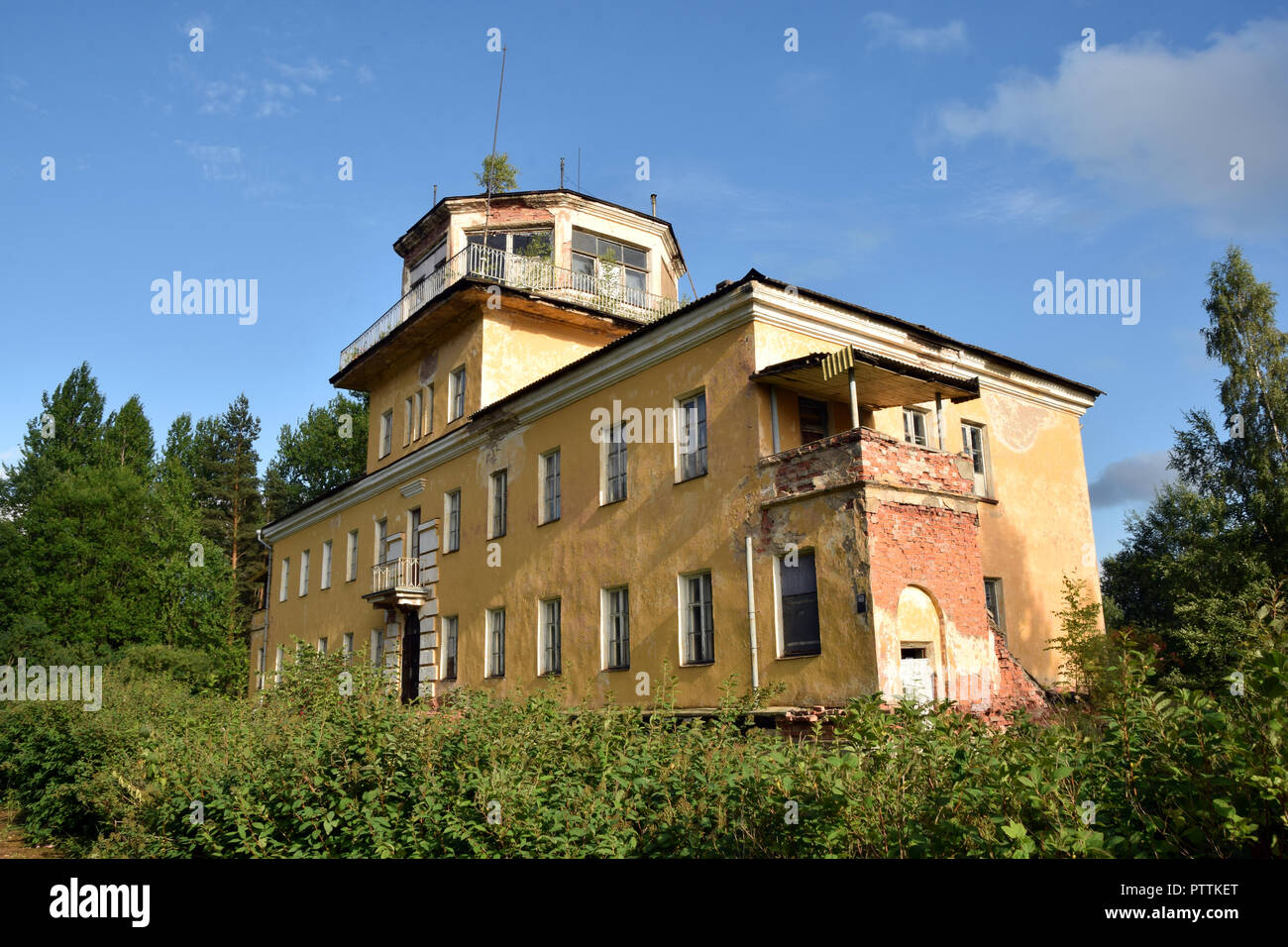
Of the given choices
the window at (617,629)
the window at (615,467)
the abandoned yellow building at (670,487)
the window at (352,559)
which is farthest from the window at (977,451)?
the window at (352,559)

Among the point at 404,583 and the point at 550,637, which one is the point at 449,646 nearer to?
the point at 404,583

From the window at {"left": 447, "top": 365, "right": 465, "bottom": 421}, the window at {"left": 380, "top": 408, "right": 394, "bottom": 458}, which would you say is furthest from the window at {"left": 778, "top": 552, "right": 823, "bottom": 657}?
the window at {"left": 380, "top": 408, "right": 394, "bottom": 458}

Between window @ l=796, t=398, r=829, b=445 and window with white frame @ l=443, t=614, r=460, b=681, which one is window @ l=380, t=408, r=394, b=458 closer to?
window with white frame @ l=443, t=614, r=460, b=681

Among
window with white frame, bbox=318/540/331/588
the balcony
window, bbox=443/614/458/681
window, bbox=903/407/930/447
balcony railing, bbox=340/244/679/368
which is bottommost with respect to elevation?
window, bbox=443/614/458/681

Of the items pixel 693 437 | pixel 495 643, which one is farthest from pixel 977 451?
pixel 495 643

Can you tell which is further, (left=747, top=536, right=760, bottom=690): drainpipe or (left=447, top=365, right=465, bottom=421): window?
(left=447, top=365, right=465, bottom=421): window

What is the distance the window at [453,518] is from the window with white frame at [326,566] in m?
8.35

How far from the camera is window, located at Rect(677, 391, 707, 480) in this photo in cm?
1549

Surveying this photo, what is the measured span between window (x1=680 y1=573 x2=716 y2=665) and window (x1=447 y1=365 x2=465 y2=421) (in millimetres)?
10445
